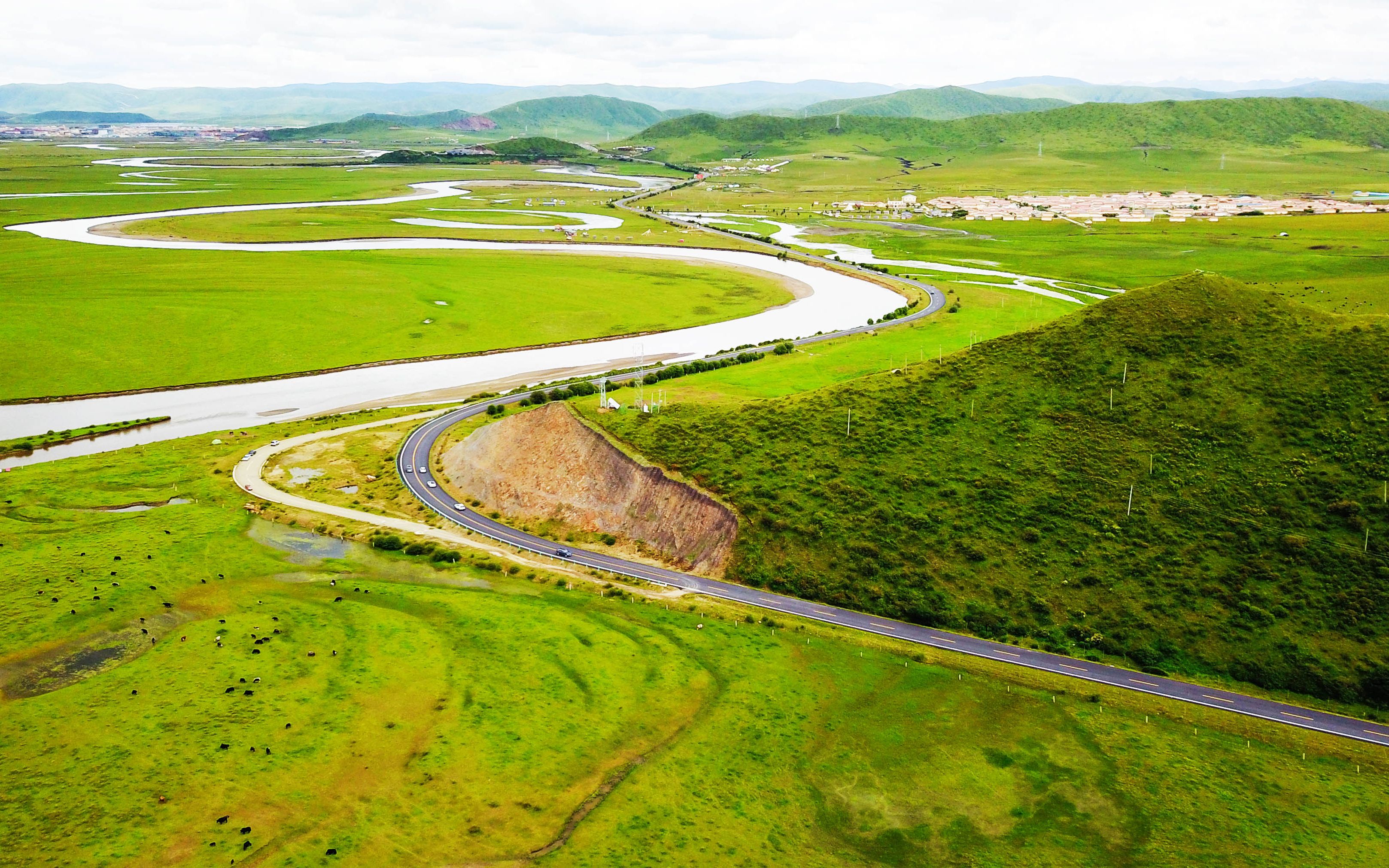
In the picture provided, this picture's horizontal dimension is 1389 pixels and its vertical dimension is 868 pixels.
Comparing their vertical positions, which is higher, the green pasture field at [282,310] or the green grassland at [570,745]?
the green pasture field at [282,310]

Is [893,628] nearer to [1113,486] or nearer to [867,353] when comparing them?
[1113,486]

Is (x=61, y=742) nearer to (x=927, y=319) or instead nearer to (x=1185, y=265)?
(x=927, y=319)

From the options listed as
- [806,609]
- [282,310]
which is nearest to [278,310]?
[282,310]

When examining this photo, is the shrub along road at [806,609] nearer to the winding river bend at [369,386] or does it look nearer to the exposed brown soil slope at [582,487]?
the exposed brown soil slope at [582,487]

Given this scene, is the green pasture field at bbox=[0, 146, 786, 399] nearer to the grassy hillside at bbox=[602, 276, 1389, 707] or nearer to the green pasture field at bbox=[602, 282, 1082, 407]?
the green pasture field at bbox=[602, 282, 1082, 407]

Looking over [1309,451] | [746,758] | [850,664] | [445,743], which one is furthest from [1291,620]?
[445,743]

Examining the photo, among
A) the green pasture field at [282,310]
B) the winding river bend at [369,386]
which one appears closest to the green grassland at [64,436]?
the winding river bend at [369,386]
